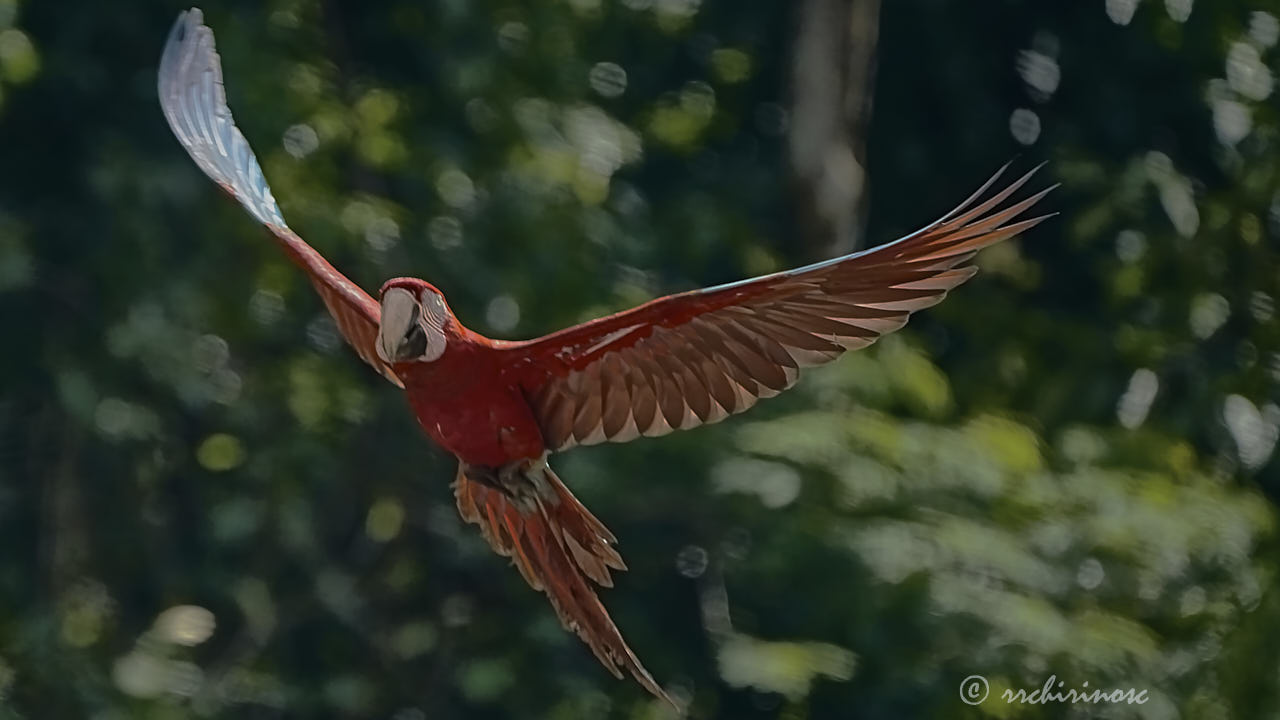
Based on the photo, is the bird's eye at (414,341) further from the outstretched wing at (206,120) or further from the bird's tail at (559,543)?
the outstretched wing at (206,120)

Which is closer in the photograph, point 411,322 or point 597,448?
point 411,322

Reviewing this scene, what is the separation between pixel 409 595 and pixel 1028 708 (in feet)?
5.15

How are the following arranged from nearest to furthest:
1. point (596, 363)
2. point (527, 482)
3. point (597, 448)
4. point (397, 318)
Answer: point (397, 318) < point (596, 363) < point (527, 482) < point (597, 448)

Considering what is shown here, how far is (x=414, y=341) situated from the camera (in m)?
2.23

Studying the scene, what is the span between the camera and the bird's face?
7.17 ft

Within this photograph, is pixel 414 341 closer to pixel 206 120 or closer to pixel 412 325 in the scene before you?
pixel 412 325

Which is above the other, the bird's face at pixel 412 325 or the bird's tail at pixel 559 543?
the bird's face at pixel 412 325

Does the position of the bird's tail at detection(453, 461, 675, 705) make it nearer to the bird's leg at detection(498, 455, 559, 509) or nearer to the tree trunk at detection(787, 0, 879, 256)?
the bird's leg at detection(498, 455, 559, 509)

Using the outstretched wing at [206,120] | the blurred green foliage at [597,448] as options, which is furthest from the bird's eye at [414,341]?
the blurred green foliage at [597,448]

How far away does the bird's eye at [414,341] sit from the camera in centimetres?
221

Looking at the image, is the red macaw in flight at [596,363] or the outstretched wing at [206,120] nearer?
the red macaw in flight at [596,363]

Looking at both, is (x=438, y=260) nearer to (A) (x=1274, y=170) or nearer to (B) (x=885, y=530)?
(B) (x=885, y=530)
